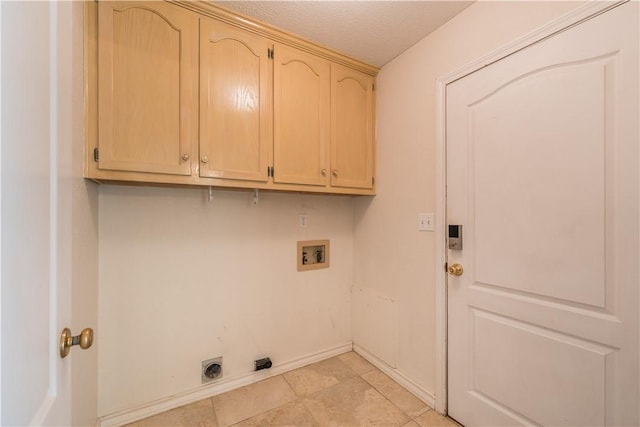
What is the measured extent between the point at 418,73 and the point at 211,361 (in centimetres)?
243

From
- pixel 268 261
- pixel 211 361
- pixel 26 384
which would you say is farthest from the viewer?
pixel 268 261

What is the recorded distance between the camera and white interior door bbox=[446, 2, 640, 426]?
3.31 ft

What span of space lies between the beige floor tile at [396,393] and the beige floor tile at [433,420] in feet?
0.11

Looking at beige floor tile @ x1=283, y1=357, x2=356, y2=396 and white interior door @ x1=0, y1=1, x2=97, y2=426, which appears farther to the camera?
beige floor tile @ x1=283, y1=357, x2=356, y2=396

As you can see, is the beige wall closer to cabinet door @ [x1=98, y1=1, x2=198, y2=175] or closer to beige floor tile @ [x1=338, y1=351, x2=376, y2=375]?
beige floor tile @ [x1=338, y1=351, x2=376, y2=375]

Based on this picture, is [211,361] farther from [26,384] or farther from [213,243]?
[26,384]

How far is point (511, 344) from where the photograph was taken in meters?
1.32

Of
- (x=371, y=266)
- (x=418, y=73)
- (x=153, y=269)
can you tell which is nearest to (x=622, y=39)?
(x=418, y=73)

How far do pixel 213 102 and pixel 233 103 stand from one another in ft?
0.37

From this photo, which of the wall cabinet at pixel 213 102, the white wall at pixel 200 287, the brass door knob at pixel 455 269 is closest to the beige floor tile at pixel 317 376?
the white wall at pixel 200 287

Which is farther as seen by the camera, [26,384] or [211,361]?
[211,361]

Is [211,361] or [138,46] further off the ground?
[138,46]

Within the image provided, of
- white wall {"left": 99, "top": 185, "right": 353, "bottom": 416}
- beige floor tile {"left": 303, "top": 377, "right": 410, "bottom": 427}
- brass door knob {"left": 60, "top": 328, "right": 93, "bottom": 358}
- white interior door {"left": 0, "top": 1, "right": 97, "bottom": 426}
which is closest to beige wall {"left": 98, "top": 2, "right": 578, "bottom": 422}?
white wall {"left": 99, "top": 185, "right": 353, "bottom": 416}

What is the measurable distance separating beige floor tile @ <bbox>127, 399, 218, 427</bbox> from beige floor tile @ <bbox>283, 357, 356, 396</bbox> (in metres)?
0.55
